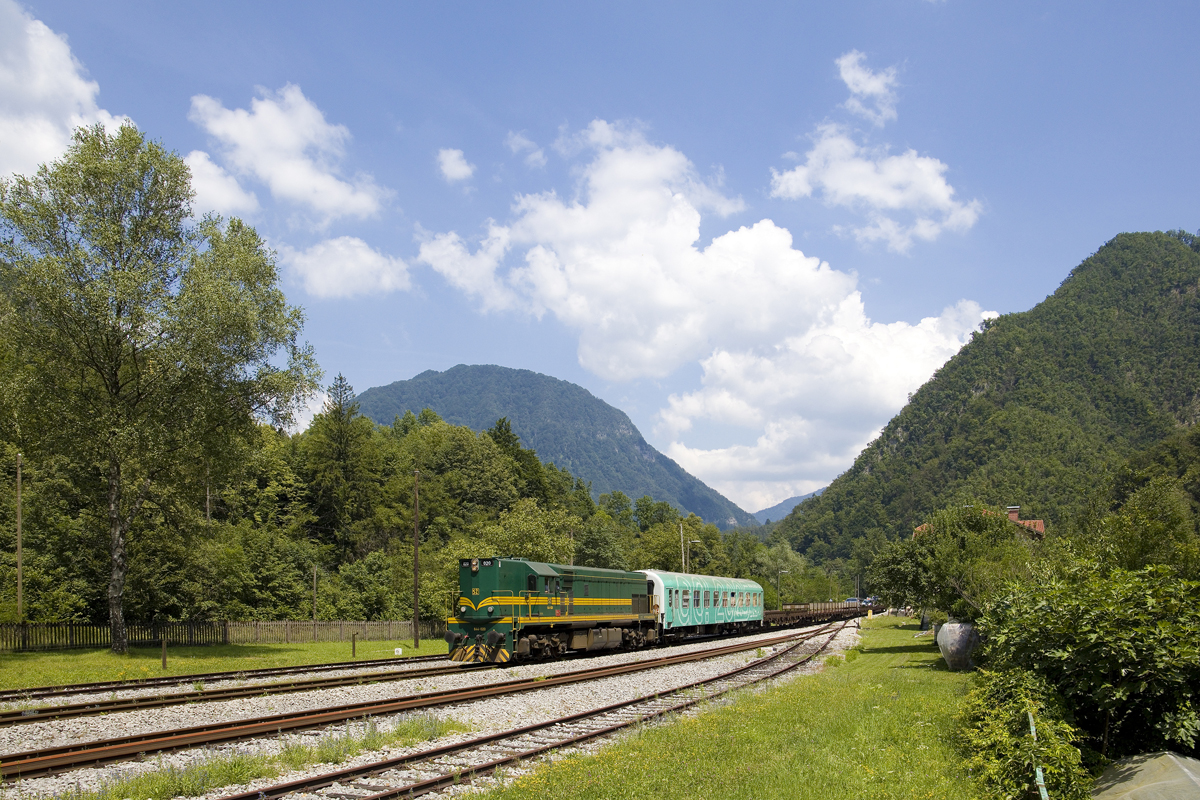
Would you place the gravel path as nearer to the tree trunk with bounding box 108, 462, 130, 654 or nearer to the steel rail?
the steel rail

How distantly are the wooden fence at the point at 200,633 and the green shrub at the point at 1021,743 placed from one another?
2340 centimetres

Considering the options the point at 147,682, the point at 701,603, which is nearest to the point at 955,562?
the point at 701,603

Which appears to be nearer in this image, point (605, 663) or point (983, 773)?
point (983, 773)

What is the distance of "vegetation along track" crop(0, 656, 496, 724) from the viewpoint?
1538cm

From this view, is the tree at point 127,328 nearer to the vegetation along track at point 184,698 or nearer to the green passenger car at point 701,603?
the vegetation along track at point 184,698

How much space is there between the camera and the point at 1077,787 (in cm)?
914

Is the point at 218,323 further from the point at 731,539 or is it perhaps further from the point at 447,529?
the point at 731,539

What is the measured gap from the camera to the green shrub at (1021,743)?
928cm

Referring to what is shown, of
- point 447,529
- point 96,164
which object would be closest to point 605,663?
point 96,164

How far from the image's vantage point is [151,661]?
28.5 metres

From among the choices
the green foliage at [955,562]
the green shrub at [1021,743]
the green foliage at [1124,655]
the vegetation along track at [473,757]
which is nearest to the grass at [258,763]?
the vegetation along track at [473,757]

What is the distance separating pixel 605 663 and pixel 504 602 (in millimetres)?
4829

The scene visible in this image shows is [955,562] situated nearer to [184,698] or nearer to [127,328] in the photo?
[184,698]

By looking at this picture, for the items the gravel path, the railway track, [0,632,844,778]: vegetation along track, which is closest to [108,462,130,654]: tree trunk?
the railway track
